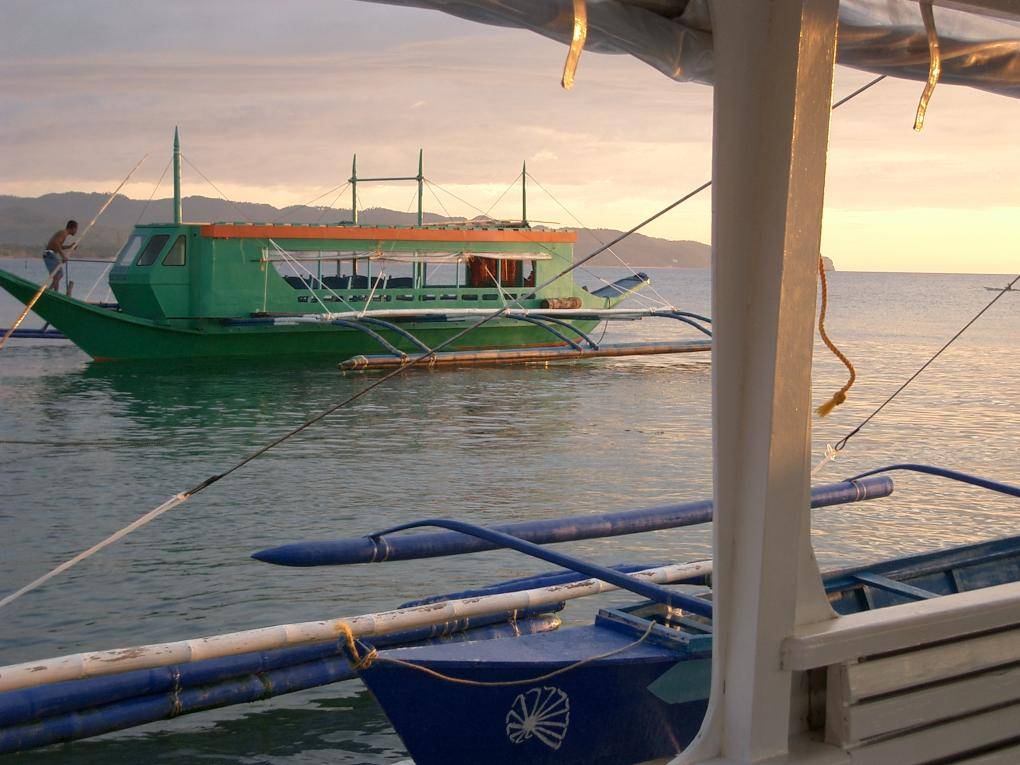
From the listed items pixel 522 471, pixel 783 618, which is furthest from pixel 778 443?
pixel 522 471

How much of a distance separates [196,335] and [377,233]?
483 centimetres

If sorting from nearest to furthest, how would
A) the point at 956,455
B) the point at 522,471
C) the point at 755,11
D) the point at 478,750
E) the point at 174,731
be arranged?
the point at 755,11 < the point at 478,750 < the point at 174,731 < the point at 522,471 < the point at 956,455

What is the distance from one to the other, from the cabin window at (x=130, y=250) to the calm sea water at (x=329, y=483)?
243 cm

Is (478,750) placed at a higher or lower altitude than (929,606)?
lower

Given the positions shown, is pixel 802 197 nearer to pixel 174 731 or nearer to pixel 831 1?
pixel 831 1

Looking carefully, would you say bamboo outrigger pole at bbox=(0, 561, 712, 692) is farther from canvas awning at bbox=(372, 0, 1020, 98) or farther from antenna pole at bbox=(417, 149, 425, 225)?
antenna pole at bbox=(417, 149, 425, 225)

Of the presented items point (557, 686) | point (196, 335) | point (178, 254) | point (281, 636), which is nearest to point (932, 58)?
point (557, 686)

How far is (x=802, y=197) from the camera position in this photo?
3.07 metres

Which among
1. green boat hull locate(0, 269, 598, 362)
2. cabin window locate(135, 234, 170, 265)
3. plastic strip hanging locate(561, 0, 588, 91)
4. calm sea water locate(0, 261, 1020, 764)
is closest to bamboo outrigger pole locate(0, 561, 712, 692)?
calm sea water locate(0, 261, 1020, 764)

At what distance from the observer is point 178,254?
2489cm

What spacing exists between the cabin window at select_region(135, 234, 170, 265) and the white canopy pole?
924 inches

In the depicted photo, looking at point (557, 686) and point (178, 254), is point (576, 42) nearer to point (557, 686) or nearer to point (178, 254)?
point (557, 686)

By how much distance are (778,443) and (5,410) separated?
64.1 feet

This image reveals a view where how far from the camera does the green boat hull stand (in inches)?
955
